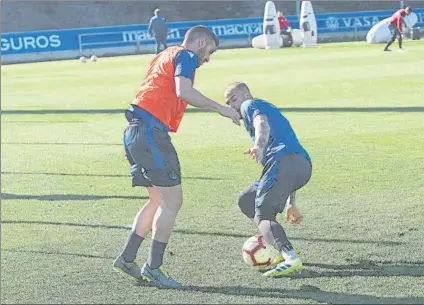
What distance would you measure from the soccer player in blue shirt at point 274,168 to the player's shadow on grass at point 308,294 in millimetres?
354

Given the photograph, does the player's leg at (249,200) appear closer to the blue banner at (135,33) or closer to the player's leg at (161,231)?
the player's leg at (161,231)

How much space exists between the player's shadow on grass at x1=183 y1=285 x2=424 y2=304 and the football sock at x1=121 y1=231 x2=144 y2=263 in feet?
1.71

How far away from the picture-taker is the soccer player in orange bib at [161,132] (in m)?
6.23

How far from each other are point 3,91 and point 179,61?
20.6m

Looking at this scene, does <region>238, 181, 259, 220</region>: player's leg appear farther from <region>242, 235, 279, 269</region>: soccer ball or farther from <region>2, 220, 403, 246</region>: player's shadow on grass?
<region>2, 220, 403, 246</region>: player's shadow on grass

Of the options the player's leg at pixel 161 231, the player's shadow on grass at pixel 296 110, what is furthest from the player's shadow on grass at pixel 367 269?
the player's shadow on grass at pixel 296 110

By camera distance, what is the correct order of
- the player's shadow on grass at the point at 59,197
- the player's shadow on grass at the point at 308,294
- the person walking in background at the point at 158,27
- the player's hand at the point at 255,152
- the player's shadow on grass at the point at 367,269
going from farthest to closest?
the person walking in background at the point at 158,27 < the player's shadow on grass at the point at 59,197 < the player's shadow on grass at the point at 367,269 < the player's hand at the point at 255,152 < the player's shadow on grass at the point at 308,294

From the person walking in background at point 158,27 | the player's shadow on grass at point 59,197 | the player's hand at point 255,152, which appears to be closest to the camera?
the player's hand at point 255,152

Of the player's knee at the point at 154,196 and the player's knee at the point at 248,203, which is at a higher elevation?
the player's knee at the point at 154,196

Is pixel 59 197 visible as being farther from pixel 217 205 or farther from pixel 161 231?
pixel 161 231

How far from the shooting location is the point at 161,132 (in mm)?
6277

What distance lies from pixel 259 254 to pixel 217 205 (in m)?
2.46

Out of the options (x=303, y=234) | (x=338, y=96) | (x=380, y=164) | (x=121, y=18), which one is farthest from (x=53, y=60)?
(x=303, y=234)

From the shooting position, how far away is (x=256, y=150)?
245 inches
